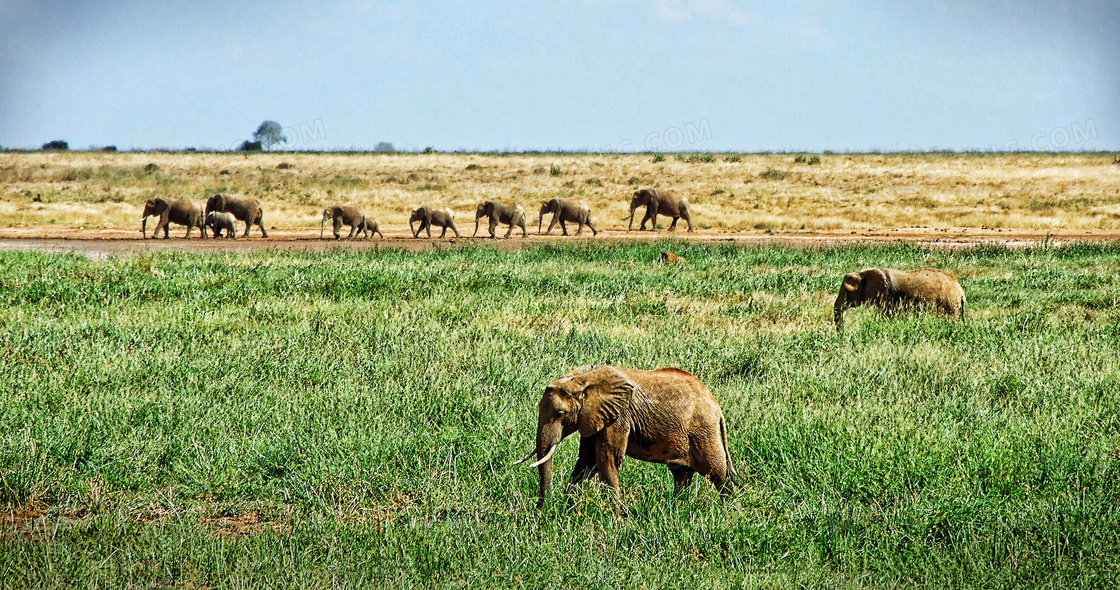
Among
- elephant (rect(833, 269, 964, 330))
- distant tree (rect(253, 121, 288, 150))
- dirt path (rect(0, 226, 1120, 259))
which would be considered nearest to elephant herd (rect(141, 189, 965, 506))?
elephant (rect(833, 269, 964, 330))

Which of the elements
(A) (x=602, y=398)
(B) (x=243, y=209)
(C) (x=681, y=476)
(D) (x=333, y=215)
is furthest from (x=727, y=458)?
(B) (x=243, y=209)

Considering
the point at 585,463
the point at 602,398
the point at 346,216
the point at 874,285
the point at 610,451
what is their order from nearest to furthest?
the point at 602,398 → the point at 610,451 → the point at 585,463 → the point at 874,285 → the point at 346,216

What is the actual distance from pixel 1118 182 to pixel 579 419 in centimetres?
6723

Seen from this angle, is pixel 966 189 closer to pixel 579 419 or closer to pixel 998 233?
pixel 998 233

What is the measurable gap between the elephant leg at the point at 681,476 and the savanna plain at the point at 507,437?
0.31 feet

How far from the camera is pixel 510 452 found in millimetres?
6109

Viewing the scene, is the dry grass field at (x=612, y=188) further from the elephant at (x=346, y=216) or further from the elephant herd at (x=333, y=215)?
the elephant at (x=346, y=216)

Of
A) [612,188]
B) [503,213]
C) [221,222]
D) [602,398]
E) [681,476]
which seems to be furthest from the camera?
[612,188]

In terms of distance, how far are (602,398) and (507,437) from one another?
5.27 ft

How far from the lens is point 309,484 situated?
5.76m

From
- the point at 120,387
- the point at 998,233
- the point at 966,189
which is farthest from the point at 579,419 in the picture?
the point at 966,189

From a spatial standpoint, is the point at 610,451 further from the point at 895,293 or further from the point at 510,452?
the point at 895,293

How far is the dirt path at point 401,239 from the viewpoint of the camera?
26320 millimetres

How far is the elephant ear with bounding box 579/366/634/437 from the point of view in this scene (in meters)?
4.91
